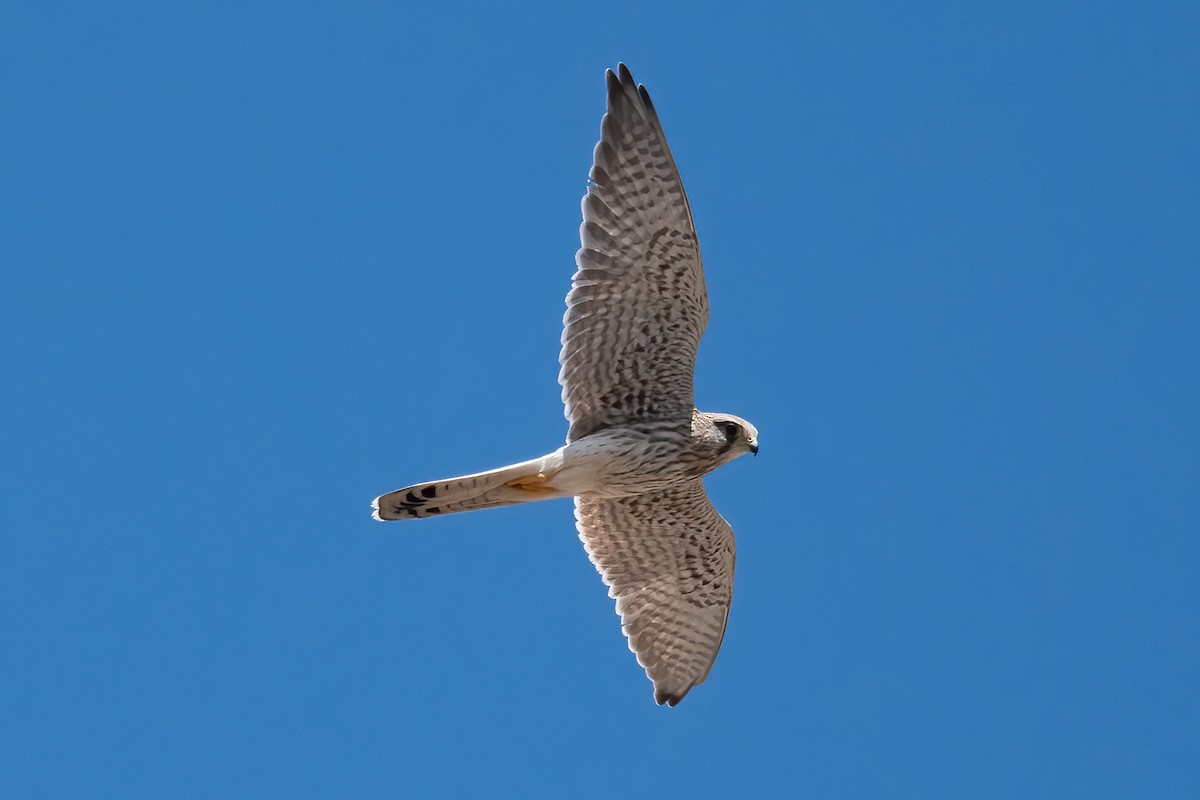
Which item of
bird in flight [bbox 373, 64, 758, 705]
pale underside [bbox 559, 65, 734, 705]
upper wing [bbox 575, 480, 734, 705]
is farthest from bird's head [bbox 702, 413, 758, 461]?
upper wing [bbox 575, 480, 734, 705]

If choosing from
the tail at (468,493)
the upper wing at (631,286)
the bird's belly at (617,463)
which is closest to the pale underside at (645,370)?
the upper wing at (631,286)

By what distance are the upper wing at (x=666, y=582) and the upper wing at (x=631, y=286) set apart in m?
1.13

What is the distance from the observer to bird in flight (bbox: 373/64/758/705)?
8.32 meters

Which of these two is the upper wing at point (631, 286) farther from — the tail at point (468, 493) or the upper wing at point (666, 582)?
the upper wing at point (666, 582)

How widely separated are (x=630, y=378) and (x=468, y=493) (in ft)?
3.70

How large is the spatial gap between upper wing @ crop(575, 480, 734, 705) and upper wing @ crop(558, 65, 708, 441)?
44.5 inches

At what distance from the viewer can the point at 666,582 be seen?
32.4 ft

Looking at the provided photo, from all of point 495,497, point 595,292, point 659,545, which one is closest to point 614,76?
point 595,292

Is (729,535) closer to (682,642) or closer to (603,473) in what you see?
(682,642)

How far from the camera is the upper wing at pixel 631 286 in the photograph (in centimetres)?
831

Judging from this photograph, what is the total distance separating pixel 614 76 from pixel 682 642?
145 inches

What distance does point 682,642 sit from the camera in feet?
32.7

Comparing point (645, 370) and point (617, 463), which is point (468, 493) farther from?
point (645, 370)

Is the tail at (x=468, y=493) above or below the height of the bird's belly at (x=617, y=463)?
below
